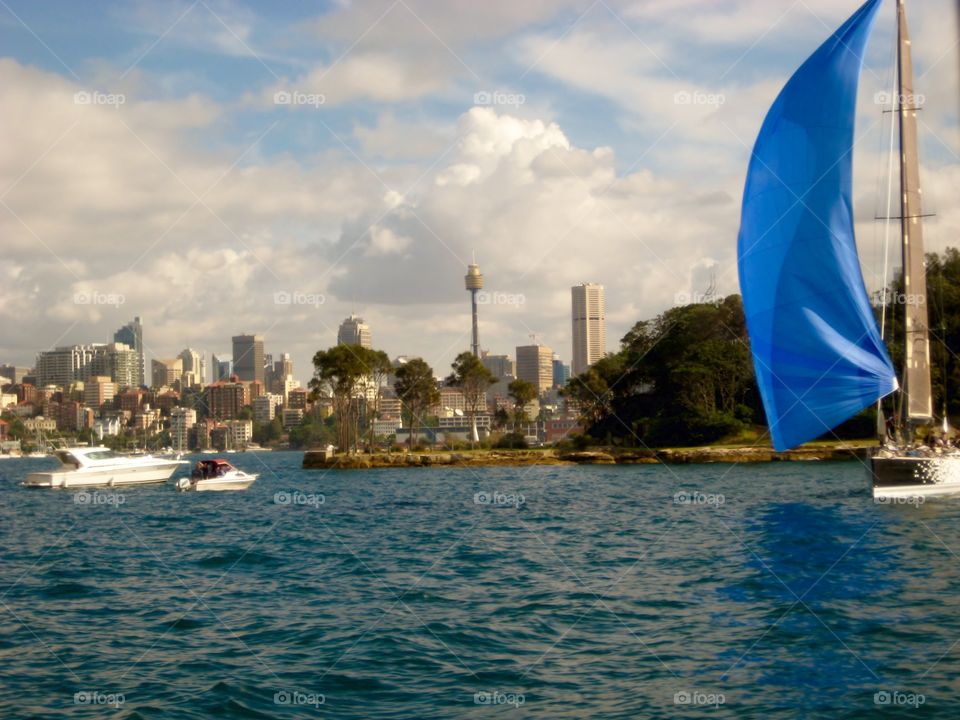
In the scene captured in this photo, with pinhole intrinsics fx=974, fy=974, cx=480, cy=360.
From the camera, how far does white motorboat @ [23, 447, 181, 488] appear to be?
199 ft

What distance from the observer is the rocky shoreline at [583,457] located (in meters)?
72.3

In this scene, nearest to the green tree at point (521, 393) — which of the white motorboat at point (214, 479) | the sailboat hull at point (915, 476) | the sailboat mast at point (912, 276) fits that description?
the white motorboat at point (214, 479)

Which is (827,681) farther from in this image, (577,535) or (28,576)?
(28,576)

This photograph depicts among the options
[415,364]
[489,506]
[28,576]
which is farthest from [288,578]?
[415,364]

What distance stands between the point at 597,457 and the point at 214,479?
122 ft

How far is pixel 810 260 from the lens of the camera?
99.1ft

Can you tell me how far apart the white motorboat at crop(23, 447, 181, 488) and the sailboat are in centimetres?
4316

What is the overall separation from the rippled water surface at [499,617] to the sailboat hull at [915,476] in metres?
0.94

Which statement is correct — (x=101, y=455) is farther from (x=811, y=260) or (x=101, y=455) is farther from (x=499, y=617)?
(x=499, y=617)

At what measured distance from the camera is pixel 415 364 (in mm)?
109438

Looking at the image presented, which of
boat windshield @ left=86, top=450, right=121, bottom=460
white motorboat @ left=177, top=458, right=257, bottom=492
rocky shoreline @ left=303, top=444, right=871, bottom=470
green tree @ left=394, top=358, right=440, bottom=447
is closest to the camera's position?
white motorboat @ left=177, top=458, right=257, bottom=492

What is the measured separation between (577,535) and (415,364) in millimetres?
82453

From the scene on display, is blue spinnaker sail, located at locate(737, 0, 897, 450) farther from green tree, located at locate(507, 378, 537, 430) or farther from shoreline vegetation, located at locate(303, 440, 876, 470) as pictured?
green tree, located at locate(507, 378, 537, 430)

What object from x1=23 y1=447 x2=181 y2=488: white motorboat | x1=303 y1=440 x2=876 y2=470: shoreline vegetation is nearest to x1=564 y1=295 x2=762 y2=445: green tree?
x1=303 y1=440 x2=876 y2=470: shoreline vegetation
